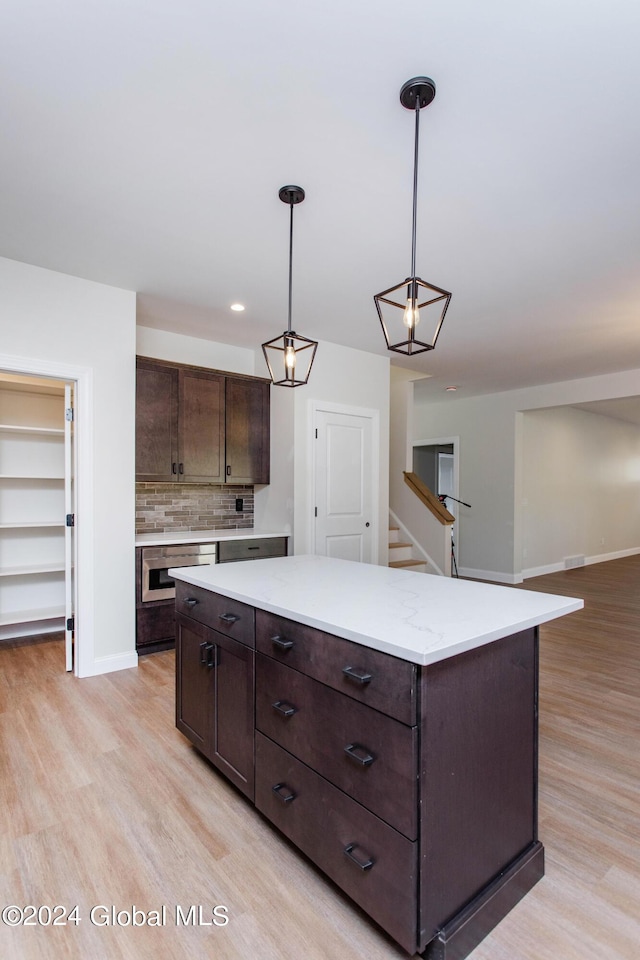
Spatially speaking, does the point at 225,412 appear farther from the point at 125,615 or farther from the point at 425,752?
the point at 425,752

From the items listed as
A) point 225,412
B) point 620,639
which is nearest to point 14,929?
point 225,412

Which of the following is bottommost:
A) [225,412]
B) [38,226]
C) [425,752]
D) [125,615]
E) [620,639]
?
[620,639]

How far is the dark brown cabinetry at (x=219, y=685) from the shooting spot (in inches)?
74.3

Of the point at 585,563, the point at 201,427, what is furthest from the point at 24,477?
the point at 585,563

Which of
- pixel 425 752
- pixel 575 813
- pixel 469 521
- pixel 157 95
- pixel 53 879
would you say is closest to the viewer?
pixel 425 752

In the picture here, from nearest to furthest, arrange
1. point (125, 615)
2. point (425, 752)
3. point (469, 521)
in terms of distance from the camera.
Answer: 1. point (425, 752)
2. point (125, 615)
3. point (469, 521)

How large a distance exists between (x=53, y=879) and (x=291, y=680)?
3.31 ft

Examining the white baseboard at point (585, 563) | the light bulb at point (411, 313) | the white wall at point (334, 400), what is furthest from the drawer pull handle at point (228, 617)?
the white baseboard at point (585, 563)

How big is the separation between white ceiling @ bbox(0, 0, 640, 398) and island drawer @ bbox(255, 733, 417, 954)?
7.52 ft

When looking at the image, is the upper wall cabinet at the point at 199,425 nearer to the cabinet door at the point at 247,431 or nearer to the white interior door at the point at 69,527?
the cabinet door at the point at 247,431

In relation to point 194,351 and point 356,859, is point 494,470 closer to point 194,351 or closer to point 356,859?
point 194,351


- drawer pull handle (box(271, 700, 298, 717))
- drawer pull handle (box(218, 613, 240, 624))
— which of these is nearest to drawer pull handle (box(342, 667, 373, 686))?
drawer pull handle (box(271, 700, 298, 717))

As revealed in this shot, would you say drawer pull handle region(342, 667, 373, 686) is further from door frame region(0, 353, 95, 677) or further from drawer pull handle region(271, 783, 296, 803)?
door frame region(0, 353, 95, 677)

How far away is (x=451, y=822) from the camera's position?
1314 mm
